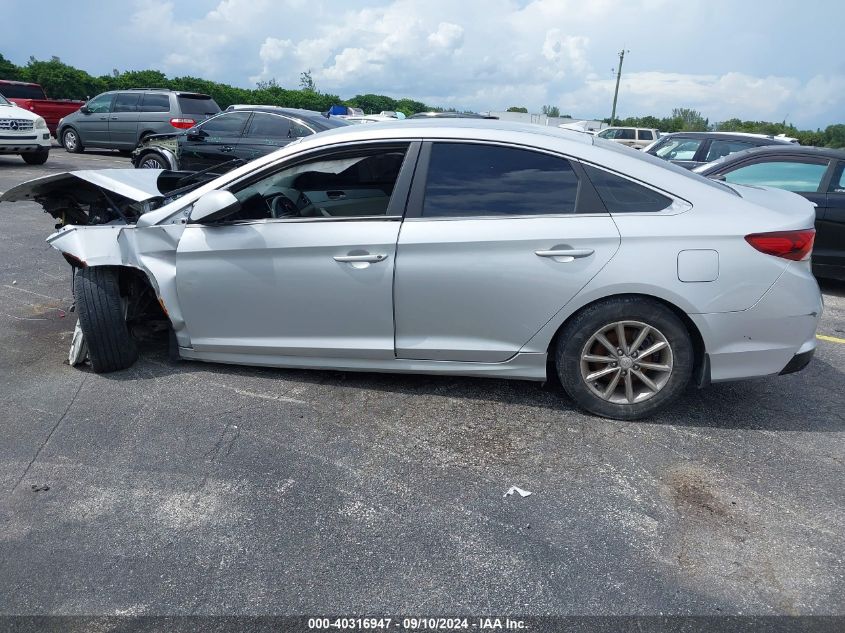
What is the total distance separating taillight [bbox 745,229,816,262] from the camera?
3508 mm

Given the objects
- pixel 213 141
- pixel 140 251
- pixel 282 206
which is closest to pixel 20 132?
pixel 213 141

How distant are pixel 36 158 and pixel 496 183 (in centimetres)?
1484

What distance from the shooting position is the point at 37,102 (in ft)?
64.3

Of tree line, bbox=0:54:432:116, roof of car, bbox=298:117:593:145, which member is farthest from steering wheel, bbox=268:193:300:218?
tree line, bbox=0:54:432:116

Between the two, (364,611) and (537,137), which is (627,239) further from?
(364,611)

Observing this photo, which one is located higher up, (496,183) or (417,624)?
(496,183)

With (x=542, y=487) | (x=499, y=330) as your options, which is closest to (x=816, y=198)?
(x=499, y=330)

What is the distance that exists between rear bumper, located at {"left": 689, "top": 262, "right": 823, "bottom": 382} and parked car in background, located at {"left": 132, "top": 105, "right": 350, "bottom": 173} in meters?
7.80

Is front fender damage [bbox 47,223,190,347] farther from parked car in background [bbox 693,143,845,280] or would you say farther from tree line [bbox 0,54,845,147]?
tree line [bbox 0,54,845,147]

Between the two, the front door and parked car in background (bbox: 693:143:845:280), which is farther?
parked car in background (bbox: 693:143:845:280)

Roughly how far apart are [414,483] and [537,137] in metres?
2.03

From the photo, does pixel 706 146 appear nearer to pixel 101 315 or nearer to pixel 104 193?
pixel 104 193

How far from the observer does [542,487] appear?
3.18 metres

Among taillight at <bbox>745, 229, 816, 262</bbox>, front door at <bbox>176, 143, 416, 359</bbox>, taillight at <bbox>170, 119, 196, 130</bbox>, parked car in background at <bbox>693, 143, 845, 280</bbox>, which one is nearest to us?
taillight at <bbox>745, 229, 816, 262</bbox>
